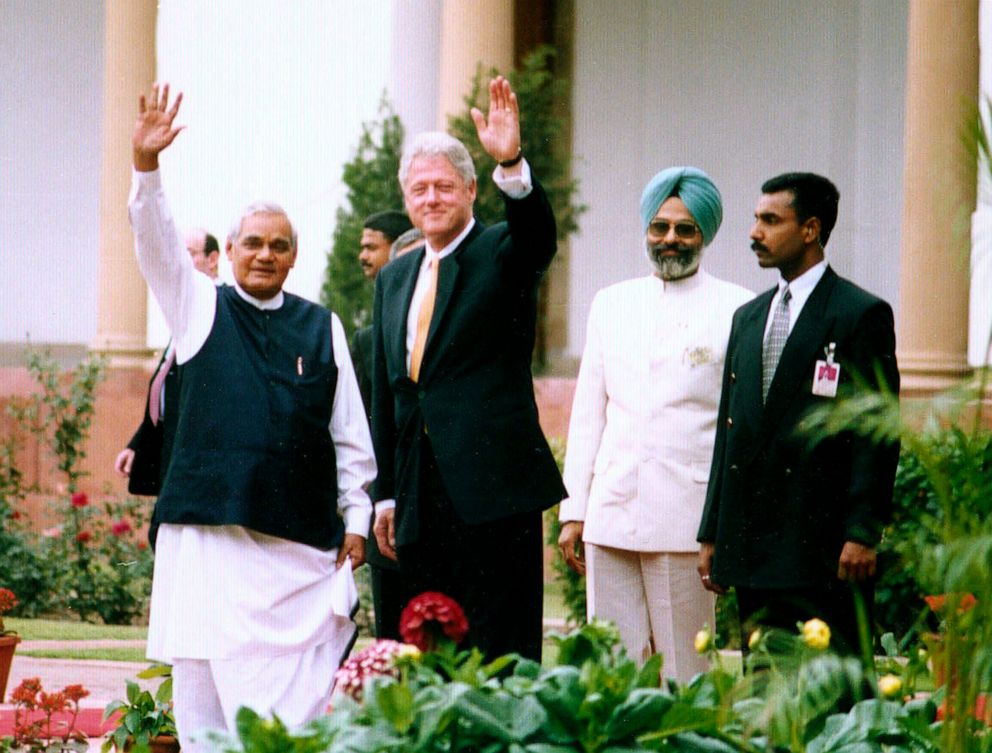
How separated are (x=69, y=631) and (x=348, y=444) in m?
5.64

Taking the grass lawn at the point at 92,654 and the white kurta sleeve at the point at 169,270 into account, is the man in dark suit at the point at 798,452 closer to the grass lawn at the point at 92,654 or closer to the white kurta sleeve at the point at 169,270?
the white kurta sleeve at the point at 169,270

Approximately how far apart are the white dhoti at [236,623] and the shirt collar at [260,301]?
2.21 feet

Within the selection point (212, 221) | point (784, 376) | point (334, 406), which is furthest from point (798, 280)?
point (212, 221)

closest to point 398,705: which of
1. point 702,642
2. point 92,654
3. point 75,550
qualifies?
point 702,642

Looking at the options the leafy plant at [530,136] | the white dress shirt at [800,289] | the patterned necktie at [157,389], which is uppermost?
the leafy plant at [530,136]

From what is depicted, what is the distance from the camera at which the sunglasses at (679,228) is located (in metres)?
5.98

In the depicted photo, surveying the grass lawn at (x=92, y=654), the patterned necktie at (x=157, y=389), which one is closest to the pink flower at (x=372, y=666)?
the patterned necktie at (x=157, y=389)

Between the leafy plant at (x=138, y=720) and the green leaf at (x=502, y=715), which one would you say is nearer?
the green leaf at (x=502, y=715)

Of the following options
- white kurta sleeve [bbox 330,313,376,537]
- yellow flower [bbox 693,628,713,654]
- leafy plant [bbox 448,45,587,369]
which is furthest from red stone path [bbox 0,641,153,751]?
leafy plant [bbox 448,45,587,369]

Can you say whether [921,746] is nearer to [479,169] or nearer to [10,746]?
[10,746]

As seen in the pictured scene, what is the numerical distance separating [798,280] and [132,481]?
2308mm

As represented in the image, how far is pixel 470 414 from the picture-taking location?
5457mm

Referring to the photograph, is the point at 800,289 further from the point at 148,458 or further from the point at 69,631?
the point at 69,631

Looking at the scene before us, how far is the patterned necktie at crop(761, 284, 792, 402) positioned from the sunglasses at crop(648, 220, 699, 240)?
1.92 feet
